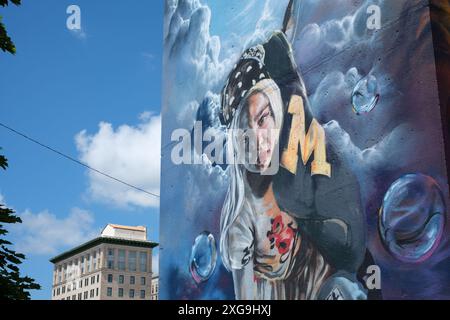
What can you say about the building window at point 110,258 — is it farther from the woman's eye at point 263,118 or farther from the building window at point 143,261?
the woman's eye at point 263,118

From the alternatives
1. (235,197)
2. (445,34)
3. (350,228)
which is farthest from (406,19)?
(235,197)

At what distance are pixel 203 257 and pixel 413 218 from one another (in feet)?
28.5

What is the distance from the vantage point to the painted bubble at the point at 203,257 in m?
19.7

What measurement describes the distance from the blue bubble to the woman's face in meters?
4.88

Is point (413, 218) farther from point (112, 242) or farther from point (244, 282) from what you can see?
point (112, 242)

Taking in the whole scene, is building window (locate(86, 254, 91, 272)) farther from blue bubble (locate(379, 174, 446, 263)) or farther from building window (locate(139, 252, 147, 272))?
blue bubble (locate(379, 174, 446, 263))

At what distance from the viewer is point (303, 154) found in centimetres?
1623

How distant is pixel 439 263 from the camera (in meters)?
12.3

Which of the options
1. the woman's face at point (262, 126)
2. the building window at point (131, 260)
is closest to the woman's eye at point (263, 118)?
the woman's face at point (262, 126)

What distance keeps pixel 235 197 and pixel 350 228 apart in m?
5.34

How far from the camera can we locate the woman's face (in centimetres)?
1777

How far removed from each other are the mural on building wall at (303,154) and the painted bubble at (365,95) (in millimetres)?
35
